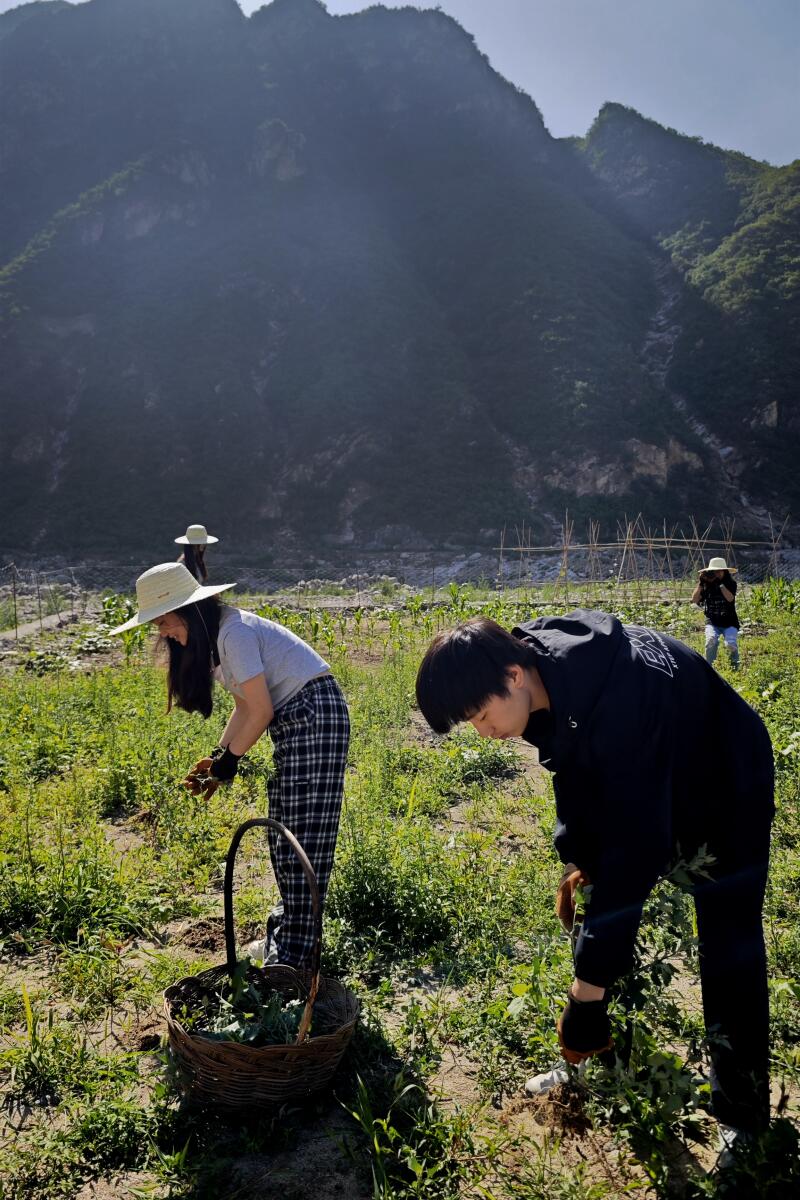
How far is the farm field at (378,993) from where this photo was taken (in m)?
1.91

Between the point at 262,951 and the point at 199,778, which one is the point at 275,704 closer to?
the point at 199,778

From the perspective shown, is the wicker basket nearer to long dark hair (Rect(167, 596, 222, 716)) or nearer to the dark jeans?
long dark hair (Rect(167, 596, 222, 716))

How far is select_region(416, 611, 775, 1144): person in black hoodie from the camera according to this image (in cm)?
153

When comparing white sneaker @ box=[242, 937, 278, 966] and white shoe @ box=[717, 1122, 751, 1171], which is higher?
white shoe @ box=[717, 1122, 751, 1171]

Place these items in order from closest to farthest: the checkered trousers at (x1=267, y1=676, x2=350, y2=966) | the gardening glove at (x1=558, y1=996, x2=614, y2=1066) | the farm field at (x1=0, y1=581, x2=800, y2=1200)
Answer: the gardening glove at (x1=558, y1=996, x2=614, y2=1066)
the farm field at (x1=0, y1=581, x2=800, y2=1200)
the checkered trousers at (x1=267, y1=676, x2=350, y2=966)

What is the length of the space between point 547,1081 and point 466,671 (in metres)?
1.39

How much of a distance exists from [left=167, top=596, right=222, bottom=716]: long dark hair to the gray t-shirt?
0.04m

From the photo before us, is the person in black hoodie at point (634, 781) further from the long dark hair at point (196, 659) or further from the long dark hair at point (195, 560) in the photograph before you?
the long dark hair at point (195, 560)

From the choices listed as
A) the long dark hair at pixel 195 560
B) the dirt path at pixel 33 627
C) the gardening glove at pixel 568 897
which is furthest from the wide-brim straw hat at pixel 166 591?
the dirt path at pixel 33 627

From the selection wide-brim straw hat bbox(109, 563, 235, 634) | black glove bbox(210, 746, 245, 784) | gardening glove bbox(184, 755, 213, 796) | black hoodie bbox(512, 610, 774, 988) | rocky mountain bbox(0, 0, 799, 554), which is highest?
rocky mountain bbox(0, 0, 799, 554)

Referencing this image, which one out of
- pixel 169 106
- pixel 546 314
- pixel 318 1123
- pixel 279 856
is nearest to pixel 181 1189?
pixel 318 1123

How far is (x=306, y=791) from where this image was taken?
8.69 feet

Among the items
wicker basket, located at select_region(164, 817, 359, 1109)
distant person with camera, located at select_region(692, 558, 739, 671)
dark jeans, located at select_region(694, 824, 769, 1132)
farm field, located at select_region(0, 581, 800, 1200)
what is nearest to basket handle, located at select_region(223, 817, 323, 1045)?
wicker basket, located at select_region(164, 817, 359, 1109)

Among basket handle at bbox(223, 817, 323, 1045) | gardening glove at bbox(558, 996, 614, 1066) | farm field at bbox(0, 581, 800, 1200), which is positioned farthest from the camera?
basket handle at bbox(223, 817, 323, 1045)
